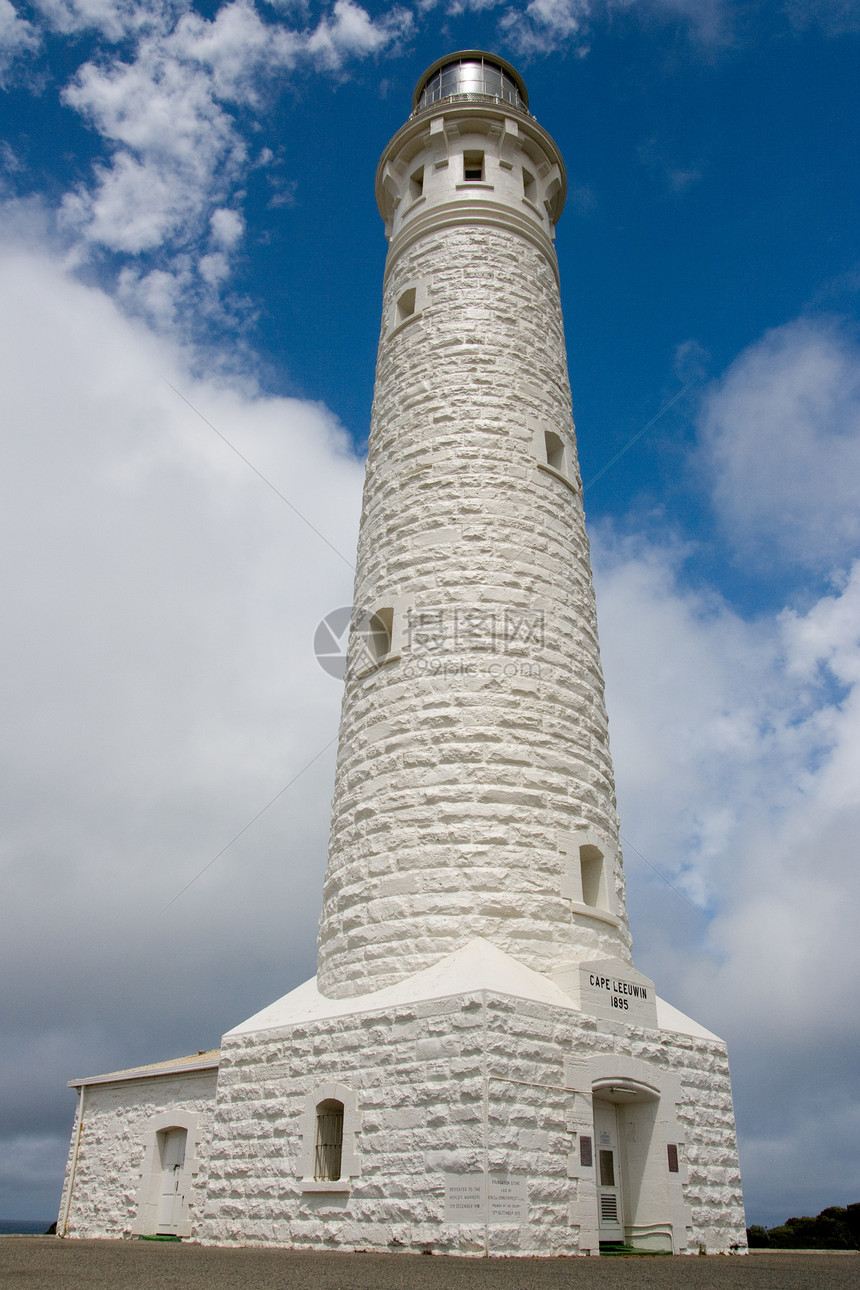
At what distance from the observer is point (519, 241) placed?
16500mm

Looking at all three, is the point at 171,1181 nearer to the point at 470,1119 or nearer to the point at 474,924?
the point at 474,924

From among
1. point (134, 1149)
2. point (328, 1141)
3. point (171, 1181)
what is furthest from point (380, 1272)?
point (134, 1149)

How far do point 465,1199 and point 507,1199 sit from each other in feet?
1.28

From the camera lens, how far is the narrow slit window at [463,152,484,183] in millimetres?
17875

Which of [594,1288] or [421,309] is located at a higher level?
[421,309]

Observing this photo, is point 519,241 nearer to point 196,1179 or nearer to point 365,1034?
point 365,1034

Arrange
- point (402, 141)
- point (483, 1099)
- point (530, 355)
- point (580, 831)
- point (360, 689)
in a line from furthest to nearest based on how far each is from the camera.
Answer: point (402, 141) < point (530, 355) < point (360, 689) < point (580, 831) < point (483, 1099)

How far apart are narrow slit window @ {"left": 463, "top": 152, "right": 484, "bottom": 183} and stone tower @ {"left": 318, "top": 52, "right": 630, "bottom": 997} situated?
0.76 metres

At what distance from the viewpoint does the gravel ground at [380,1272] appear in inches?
238

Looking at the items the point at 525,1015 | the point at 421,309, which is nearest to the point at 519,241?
the point at 421,309

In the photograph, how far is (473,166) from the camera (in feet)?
59.4

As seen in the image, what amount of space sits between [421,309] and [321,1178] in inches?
515

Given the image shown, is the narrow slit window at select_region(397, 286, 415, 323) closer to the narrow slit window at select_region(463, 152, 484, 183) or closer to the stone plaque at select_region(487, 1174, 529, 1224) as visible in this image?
the narrow slit window at select_region(463, 152, 484, 183)

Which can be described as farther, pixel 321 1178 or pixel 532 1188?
pixel 321 1178
